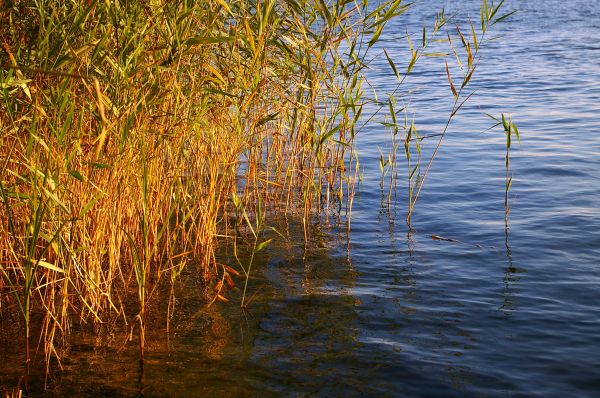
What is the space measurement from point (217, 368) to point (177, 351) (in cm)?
34

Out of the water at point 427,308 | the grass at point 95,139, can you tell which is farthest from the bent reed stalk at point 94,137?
the water at point 427,308

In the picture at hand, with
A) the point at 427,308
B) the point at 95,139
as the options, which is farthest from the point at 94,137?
the point at 427,308

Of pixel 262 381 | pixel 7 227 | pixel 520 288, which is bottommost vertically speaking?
pixel 262 381

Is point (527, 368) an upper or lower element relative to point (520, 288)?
lower

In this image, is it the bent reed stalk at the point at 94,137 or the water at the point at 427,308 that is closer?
the bent reed stalk at the point at 94,137

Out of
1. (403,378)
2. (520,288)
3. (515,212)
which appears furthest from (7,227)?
(515,212)

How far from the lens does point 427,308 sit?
5.36 meters

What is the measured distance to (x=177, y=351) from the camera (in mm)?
4680

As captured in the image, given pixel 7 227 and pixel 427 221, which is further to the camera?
pixel 427 221

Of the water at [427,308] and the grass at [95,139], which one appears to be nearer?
the grass at [95,139]

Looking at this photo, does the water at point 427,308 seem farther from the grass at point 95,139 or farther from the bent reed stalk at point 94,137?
the bent reed stalk at point 94,137

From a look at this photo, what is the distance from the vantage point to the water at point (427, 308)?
4.32 m

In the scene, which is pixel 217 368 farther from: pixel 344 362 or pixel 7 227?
pixel 7 227

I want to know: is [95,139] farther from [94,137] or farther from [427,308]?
[427,308]
